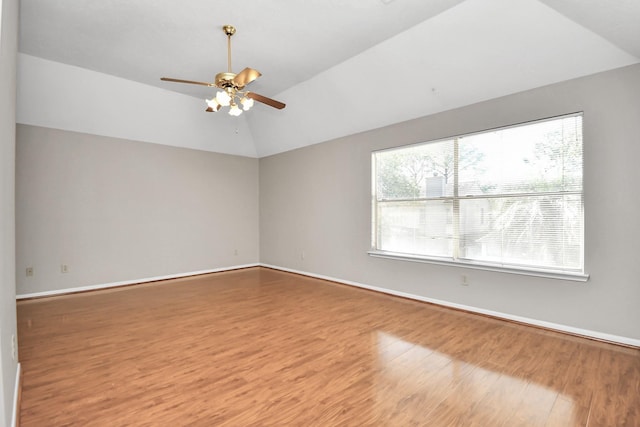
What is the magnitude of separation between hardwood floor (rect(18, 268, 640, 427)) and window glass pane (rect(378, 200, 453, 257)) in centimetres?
88

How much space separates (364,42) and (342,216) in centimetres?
277

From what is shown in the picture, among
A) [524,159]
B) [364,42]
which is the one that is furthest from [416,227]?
[364,42]

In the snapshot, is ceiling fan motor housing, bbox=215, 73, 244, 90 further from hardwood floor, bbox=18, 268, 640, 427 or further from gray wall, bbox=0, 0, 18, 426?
hardwood floor, bbox=18, 268, 640, 427

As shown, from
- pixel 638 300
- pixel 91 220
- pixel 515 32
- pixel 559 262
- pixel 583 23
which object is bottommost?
pixel 638 300

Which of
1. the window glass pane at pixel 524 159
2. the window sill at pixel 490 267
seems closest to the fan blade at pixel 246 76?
the window glass pane at pixel 524 159

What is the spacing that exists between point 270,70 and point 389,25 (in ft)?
5.90

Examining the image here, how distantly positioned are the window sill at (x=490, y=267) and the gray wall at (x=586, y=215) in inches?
3.4

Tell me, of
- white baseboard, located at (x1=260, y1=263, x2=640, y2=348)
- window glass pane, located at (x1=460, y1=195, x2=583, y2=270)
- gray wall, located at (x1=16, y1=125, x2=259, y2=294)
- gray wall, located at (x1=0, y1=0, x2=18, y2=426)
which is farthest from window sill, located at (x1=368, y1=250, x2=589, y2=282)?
gray wall, located at (x1=0, y1=0, x2=18, y2=426)

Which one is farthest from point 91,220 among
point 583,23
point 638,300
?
point 638,300

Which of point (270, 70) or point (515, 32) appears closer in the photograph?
point (515, 32)

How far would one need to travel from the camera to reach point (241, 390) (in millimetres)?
2141

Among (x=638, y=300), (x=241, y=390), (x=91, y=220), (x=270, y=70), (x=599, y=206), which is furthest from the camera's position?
(x=91, y=220)

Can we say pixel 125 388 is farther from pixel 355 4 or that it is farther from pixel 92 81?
pixel 92 81

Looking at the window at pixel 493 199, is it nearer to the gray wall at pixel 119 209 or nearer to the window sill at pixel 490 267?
the window sill at pixel 490 267
